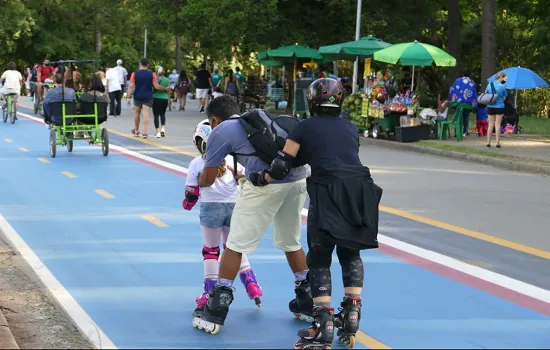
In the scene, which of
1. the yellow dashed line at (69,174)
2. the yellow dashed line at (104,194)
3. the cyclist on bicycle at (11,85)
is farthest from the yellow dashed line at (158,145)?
the yellow dashed line at (104,194)

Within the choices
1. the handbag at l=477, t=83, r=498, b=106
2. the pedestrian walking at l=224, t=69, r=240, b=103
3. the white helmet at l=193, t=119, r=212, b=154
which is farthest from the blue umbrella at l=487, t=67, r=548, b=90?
the white helmet at l=193, t=119, r=212, b=154

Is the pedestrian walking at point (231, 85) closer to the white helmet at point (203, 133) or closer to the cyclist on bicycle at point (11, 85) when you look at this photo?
the cyclist on bicycle at point (11, 85)

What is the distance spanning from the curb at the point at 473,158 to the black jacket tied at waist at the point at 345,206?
12.9 m

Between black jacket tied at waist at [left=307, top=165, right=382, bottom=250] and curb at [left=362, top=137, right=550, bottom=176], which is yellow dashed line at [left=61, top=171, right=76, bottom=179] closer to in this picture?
curb at [left=362, top=137, right=550, bottom=176]

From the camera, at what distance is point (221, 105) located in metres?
7.42

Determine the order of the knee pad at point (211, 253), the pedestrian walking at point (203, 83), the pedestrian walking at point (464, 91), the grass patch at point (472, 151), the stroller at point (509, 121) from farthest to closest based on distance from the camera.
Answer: the pedestrian walking at point (203, 83), the stroller at point (509, 121), the pedestrian walking at point (464, 91), the grass patch at point (472, 151), the knee pad at point (211, 253)

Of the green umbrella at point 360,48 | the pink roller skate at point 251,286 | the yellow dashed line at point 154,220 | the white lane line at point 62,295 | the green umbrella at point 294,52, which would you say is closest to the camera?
the white lane line at point 62,295

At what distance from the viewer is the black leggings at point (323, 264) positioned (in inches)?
269

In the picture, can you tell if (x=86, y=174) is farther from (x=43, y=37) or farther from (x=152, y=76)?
(x=43, y=37)

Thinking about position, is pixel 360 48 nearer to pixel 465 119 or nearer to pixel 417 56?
pixel 417 56

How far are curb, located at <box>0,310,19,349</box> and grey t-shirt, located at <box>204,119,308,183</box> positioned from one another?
168 centimetres

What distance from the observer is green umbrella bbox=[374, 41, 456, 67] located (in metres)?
25.7

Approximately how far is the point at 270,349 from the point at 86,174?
10.9 m

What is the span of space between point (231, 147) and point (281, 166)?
0.52 metres
